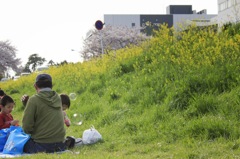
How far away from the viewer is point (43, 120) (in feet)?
15.3

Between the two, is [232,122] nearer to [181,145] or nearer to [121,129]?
[181,145]

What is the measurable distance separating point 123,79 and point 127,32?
26.9 metres

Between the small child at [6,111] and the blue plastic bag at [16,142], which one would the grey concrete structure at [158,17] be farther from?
the blue plastic bag at [16,142]

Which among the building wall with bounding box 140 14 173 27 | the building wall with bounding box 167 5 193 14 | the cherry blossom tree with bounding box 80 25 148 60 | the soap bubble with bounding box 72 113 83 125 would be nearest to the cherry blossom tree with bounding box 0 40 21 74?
the cherry blossom tree with bounding box 80 25 148 60

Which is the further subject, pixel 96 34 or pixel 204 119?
pixel 96 34

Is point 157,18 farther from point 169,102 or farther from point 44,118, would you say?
point 44,118

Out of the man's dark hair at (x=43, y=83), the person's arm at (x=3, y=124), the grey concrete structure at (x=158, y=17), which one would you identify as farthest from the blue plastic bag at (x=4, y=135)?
the grey concrete structure at (x=158, y=17)

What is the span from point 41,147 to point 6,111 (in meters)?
1.28

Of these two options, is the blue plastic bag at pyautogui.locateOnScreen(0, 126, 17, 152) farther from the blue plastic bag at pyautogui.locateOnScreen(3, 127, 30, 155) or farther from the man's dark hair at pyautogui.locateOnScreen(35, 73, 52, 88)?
the man's dark hair at pyautogui.locateOnScreen(35, 73, 52, 88)

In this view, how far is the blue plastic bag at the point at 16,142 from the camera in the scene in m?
4.80

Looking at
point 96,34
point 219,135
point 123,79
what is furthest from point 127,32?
point 219,135

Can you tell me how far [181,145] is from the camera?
462cm

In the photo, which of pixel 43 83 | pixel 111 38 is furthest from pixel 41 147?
pixel 111 38

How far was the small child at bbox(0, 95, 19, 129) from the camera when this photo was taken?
5.52 meters
